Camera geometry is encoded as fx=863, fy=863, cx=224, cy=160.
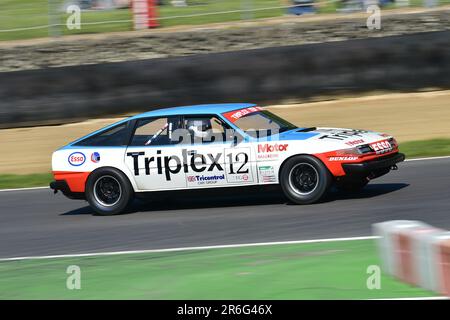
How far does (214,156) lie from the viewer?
10.4 metres

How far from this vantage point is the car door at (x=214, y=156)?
10320 mm

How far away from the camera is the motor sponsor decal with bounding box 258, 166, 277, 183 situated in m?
10.2

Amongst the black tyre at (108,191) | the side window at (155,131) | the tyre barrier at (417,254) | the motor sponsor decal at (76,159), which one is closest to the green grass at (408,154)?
the motor sponsor decal at (76,159)

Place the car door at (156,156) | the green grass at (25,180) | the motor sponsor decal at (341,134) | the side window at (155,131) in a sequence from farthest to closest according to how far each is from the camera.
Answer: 1. the green grass at (25,180)
2. the side window at (155,131)
3. the car door at (156,156)
4. the motor sponsor decal at (341,134)

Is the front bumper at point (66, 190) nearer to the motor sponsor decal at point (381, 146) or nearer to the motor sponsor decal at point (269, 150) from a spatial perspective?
the motor sponsor decal at point (269, 150)

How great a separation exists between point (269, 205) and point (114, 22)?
33.0 ft

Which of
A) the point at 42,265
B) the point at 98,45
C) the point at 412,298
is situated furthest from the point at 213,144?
the point at 98,45

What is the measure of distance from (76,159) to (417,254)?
604 centimetres

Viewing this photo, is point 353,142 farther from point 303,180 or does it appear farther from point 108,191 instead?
point 108,191

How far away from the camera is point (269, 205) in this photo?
417 inches

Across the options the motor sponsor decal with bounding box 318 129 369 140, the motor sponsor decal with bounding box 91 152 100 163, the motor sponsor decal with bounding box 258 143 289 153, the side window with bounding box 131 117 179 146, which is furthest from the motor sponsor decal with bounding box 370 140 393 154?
the motor sponsor decal with bounding box 91 152 100 163

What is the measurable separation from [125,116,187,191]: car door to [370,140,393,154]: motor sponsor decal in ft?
7.64

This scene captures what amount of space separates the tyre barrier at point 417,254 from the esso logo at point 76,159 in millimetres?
5342

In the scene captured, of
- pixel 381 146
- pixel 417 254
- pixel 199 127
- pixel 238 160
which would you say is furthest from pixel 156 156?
pixel 417 254
